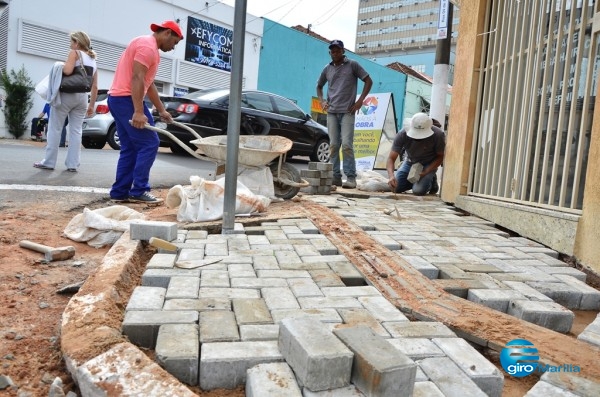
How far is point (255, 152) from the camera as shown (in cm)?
466

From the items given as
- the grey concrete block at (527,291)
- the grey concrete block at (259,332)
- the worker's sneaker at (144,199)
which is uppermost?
the worker's sneaker at (144,199)

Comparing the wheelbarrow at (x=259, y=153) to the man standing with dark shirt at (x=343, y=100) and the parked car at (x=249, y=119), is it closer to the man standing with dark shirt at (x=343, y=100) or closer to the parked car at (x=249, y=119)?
the man standing with dark shirt at (x=343, y=100)

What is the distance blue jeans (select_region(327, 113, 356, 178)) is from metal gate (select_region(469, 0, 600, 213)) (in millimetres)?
1772

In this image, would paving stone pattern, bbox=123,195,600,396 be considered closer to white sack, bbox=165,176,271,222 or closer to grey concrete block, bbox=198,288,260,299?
grey concrete block, bbox=198,288,260,299

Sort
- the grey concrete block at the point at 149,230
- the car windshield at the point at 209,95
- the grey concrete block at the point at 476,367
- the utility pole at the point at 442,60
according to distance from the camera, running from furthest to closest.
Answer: the car windshield at the point at 209,95, the utility pole at the point at 442,60, the grey concrete block at the point at 149,230, the grey concrete block at the point at 476,367

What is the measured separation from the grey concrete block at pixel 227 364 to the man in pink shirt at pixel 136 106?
3317 mm

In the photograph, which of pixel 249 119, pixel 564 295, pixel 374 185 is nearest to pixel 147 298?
pixel 564 295

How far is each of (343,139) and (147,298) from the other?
490 cm

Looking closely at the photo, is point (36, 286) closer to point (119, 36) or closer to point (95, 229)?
point (95, 229)

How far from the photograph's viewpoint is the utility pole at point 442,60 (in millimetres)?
8188

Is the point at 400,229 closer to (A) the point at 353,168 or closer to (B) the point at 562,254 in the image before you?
(B) the point at 562,254

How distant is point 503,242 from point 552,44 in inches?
66.7

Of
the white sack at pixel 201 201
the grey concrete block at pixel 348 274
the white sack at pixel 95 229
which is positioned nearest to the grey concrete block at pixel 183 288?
the grey concrete block at pixel 348 274

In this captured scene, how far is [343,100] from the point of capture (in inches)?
259
